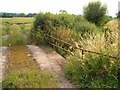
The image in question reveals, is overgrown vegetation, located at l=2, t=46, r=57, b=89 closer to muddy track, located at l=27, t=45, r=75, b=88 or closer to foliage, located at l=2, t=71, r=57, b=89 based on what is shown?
foliage, located at l=2, t=71, r=57, b=89

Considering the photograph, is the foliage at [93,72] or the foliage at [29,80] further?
the foliage at [29,80]

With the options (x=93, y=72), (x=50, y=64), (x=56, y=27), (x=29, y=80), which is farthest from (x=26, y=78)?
(x=56, y=27)

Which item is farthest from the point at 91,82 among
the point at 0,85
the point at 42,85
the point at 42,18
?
the point at 42,18

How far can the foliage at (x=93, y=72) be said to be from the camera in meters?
7.57

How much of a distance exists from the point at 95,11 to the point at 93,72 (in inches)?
871

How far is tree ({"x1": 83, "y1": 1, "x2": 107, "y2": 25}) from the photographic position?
29.7m

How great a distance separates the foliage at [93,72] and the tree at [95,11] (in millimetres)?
20924

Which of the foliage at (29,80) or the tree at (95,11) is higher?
the tree at (95,11)

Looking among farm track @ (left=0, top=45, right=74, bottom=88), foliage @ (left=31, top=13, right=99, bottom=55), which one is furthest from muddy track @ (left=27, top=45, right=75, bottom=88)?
foliage @ (left=31, top=13, right=99, bottom=55)

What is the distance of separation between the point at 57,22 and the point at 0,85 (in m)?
10.6

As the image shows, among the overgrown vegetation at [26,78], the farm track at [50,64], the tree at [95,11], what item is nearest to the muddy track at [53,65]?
the farm track at [50,64]

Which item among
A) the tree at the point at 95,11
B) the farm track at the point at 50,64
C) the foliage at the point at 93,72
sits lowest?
the farm track at the point at 50,64

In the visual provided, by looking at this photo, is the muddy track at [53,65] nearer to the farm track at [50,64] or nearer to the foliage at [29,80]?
the farm track at [50,64]

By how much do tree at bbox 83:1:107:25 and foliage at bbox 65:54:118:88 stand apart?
20924mm
